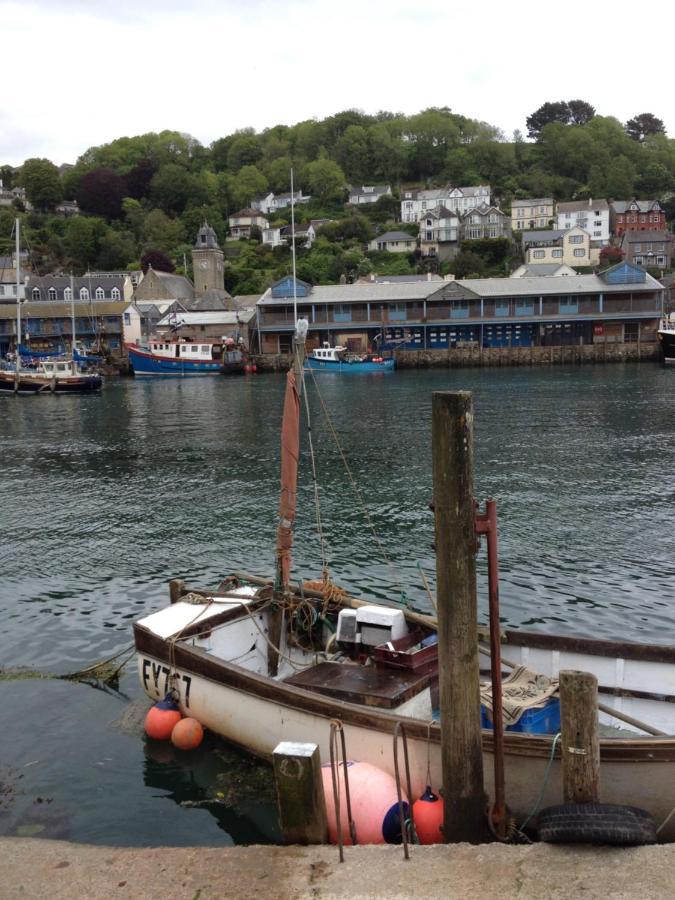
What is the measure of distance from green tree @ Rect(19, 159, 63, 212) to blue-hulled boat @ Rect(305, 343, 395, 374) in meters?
111

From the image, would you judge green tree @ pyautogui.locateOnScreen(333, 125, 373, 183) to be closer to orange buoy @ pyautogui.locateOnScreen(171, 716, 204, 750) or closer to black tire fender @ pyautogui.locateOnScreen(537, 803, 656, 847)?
orange buoy @ pyautogui.locateOnScreen(171, 716, 204, 750)

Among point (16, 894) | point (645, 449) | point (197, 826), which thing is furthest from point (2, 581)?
point (645, 449)

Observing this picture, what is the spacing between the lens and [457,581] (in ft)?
21.9

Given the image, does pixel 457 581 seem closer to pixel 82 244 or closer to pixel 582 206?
pixel 582 206

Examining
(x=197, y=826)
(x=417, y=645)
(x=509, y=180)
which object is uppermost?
(x=509, y=180)

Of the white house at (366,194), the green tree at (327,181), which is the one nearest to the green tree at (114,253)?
the green tree at (327,181)

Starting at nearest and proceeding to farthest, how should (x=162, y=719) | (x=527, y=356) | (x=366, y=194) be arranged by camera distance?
(x=162, y=719) < (x=527, y=356) < (x=366, y=194)

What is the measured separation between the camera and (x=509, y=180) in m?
168

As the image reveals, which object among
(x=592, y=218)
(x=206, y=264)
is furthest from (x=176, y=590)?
(x=592, y=218)

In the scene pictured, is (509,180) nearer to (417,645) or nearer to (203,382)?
(203,382)

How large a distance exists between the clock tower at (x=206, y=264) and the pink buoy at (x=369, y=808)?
114 m

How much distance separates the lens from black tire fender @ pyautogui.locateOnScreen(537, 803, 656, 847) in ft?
20.5

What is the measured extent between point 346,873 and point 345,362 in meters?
76.0

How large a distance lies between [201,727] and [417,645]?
312cm
